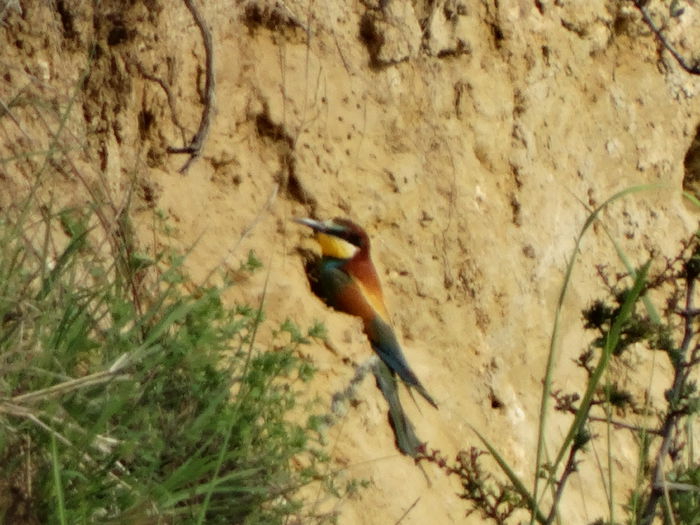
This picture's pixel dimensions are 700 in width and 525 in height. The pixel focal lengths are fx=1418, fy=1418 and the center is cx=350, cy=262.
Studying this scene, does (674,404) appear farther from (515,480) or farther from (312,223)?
(312,223)

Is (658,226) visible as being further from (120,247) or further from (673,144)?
Result: (120,247)

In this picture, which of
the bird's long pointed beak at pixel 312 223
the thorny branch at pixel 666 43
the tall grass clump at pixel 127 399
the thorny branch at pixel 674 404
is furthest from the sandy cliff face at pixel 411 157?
the thorny branch at pixel 666 43

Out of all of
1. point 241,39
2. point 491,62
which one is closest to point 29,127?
point 241,39

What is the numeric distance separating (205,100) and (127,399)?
1.76m

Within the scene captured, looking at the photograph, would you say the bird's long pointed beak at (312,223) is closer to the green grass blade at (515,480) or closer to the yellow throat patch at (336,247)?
the yellow throat patch at (336,247)

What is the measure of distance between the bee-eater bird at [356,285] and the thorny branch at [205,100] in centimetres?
49

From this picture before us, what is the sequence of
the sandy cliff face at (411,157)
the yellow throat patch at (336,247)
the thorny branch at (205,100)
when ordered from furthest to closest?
the yellow throat patch at (336,247)
the thorny branch at (205,100)
the sandy cliff face at (411,157)

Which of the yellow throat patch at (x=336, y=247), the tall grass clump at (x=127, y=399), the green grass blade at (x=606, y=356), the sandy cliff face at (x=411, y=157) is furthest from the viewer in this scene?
the yellow throat patch at (x=336, y=247)

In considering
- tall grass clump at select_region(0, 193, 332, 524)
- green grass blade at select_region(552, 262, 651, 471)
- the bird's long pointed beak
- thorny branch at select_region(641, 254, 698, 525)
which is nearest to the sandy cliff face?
the bird's long pointed beak

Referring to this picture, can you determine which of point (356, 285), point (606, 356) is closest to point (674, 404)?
point (606, 356)

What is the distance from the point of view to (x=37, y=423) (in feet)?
8.62

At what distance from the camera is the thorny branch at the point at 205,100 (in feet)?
14.4

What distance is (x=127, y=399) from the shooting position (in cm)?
290

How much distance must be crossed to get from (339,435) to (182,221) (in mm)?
861
